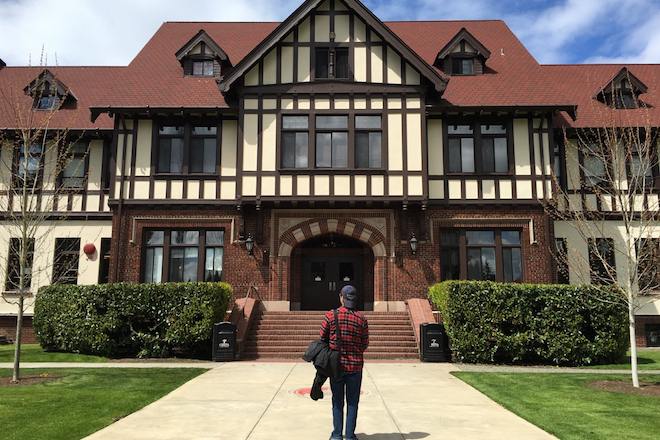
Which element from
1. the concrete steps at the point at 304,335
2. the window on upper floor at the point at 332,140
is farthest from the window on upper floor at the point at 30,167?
the window on upper floor at the point at 332,140

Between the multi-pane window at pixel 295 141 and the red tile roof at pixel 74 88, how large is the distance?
23.5 ft

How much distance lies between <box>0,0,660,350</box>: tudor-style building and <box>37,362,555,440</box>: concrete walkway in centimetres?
742

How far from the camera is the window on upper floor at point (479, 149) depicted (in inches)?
751

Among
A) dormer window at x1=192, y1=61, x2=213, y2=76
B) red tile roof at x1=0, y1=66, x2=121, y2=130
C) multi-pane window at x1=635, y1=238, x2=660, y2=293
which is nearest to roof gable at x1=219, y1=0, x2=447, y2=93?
dormer window at x1=192, y1=61, x2=213, y2=76

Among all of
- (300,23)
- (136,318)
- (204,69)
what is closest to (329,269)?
(136,318)

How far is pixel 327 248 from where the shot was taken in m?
19.9

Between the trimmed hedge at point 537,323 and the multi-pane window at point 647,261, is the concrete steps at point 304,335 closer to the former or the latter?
the trimmed hedge at point 537,323

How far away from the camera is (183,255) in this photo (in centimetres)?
1908

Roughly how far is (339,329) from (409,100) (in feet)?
44.7

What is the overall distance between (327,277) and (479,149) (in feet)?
23.6

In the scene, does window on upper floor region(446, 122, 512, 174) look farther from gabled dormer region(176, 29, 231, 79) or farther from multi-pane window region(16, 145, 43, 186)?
multi-pane window region(16, 145, 43, 186)

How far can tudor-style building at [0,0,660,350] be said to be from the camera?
1820 cm

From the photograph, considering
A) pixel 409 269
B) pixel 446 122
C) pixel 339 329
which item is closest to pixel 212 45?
pixel 446 122

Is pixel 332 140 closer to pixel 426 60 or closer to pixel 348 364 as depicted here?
pixel 426 60
